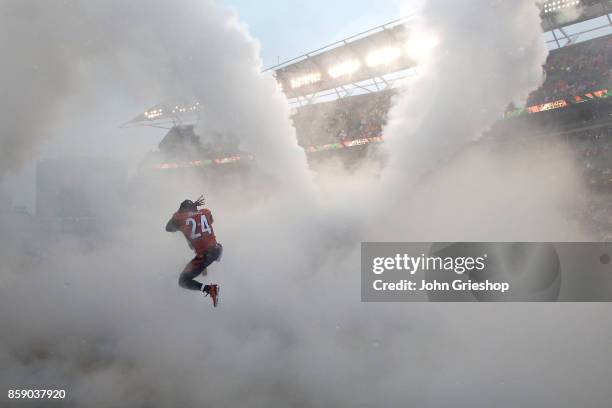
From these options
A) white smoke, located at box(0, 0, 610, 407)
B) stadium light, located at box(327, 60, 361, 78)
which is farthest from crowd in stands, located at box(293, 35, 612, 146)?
white smoke, located at box(0, 0, 610, 407)

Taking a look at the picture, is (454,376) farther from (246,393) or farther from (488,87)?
(488,87)

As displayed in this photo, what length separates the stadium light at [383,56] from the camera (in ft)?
48.5

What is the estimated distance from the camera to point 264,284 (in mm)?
6000

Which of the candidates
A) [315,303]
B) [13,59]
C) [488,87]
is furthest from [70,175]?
[488,87]

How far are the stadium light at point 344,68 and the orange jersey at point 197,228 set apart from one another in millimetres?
13160

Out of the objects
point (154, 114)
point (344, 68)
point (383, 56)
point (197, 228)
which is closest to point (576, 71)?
point (383, 56)

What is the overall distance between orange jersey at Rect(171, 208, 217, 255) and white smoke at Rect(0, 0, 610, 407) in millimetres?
1191

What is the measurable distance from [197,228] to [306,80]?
1434 centimetres

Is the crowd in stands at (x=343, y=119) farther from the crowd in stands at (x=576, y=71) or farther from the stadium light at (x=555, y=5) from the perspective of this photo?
the stadium light at (x=555, y=5)

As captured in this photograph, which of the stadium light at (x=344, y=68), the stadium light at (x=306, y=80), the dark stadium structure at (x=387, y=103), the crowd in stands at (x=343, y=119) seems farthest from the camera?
the stadium light at (x=306, y=80)

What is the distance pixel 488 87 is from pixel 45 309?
794 cm

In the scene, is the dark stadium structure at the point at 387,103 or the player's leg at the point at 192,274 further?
the dark stadium structure at the point at 387,103

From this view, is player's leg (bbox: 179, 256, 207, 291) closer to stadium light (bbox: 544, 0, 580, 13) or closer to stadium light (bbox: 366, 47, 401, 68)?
stadium light (bbox: 366, 47, 401, 68)

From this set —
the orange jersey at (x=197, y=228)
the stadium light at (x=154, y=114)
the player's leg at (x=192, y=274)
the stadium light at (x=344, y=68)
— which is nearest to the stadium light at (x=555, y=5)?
the stadium light at (x=344, y=68)
